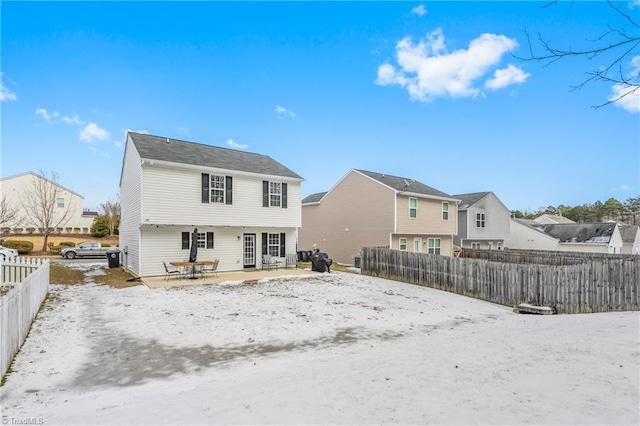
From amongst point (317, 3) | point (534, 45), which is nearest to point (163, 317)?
point (534, 45)

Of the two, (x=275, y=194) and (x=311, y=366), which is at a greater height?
(x=275, y=194)

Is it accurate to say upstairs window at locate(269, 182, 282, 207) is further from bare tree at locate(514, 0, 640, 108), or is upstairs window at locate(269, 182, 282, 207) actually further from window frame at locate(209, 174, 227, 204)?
bare tree at locate(514, 0, 640, 108)

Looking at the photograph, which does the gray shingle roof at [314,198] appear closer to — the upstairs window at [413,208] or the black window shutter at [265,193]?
the upstairs window at [413,208]

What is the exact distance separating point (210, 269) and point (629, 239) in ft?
180

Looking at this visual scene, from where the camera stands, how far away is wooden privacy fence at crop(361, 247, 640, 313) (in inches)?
468

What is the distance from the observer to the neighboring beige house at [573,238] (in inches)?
1510

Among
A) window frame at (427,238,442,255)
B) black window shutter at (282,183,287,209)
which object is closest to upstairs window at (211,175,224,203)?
black window shutter at (282,183,287,209)

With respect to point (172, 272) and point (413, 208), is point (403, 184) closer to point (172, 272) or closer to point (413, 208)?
point (413, 208)

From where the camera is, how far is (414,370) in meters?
4.96

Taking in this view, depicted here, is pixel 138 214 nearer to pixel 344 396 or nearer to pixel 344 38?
pixel 344 38

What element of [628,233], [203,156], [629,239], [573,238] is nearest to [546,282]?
[203,156]

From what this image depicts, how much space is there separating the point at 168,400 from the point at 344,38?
1700 centimetres

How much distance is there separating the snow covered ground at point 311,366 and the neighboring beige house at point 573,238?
1395 inches

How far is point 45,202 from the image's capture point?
31.9 metres
